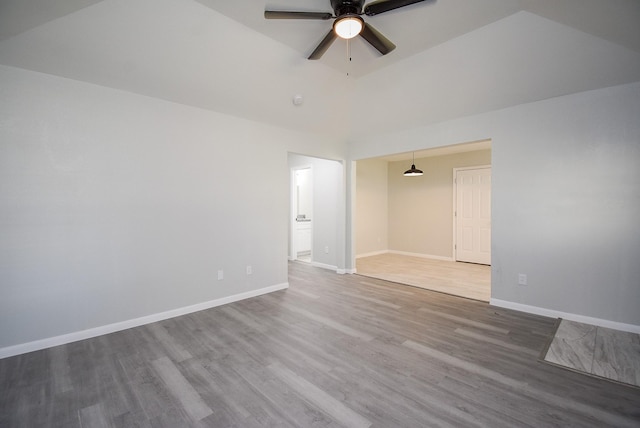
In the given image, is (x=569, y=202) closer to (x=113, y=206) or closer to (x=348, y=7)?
(x=348, y=7)

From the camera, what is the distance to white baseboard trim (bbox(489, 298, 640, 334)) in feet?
9.87

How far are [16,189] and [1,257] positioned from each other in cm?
62

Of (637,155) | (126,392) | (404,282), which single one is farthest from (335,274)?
(637,155)

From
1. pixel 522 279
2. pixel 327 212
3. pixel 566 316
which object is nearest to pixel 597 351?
pixel 566 316

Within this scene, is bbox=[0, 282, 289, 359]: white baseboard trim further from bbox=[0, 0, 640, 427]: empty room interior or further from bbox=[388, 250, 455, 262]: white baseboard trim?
bbox=[388, 250, 455, 262]: white baseboard trim

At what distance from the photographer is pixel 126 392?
2.06 m

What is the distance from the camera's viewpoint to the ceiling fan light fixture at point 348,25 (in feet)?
6.90

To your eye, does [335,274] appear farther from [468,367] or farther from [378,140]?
[468,367]

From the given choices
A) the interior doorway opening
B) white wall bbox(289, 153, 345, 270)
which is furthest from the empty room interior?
the interior doorway opening

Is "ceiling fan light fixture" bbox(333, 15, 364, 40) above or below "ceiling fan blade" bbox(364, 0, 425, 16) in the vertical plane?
below

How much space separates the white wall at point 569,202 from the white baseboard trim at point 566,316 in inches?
0.9

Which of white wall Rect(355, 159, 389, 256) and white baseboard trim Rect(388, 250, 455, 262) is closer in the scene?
white baseboard trim Rect(388, 250, 455, 262)

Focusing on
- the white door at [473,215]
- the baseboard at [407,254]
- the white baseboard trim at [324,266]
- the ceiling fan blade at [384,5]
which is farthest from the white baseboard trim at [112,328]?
the white door at [473,215]

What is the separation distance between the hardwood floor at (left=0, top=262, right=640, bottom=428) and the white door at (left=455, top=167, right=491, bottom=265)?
3.50 m
